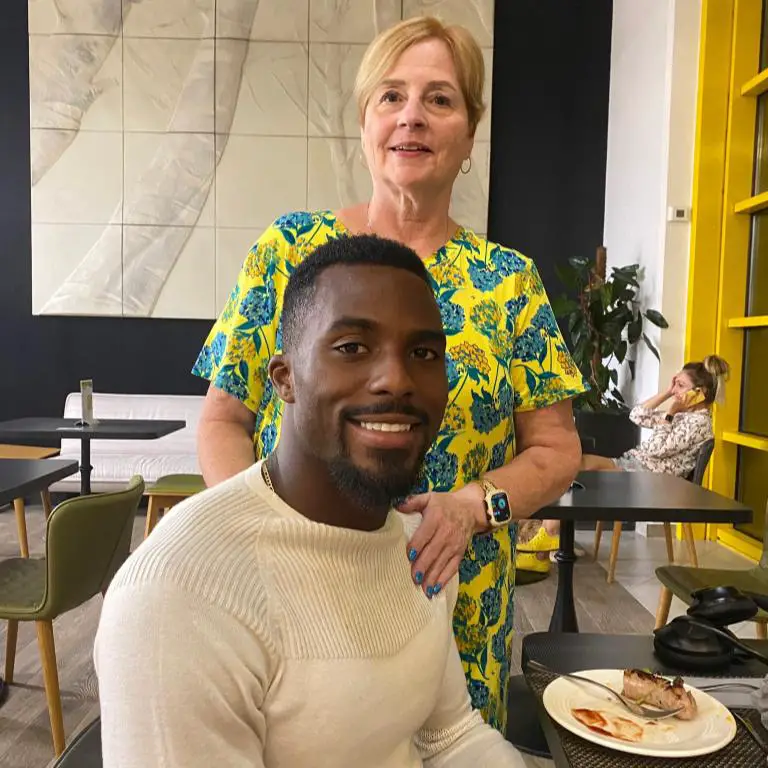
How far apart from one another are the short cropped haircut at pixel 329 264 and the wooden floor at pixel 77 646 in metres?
1.86

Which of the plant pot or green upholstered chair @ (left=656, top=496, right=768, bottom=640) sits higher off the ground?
the plant pot

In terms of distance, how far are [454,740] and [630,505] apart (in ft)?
5.95

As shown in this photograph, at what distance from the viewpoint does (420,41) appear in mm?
1227

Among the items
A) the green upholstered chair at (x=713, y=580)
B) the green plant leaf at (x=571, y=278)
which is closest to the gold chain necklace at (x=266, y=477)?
the green upholstered chair at (x=713, y=580)

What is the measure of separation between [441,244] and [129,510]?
1.74 metres

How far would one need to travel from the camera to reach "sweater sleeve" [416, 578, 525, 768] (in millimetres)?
1022

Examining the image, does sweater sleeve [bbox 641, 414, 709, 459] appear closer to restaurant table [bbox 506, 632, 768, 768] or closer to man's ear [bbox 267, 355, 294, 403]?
restaurant table [bbox 506, 632, 768, 768]

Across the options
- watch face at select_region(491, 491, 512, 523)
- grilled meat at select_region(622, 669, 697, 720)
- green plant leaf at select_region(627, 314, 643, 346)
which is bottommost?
grilled meat at select_region(622, 669, 697, 720)

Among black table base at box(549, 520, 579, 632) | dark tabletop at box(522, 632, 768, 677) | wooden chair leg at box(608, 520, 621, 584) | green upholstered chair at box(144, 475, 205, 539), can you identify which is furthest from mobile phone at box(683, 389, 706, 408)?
dark tabletop at box(522, 632, 768, 677)

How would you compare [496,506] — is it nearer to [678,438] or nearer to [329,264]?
[329,264]

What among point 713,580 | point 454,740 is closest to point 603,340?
point 713,580

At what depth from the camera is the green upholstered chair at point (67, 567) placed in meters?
2.38

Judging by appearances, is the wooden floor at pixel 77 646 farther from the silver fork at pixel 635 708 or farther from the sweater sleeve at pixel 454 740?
the sweater sleeve at pixel 454 740

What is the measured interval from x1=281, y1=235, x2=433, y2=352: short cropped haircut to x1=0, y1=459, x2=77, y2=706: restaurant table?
2160 mm
